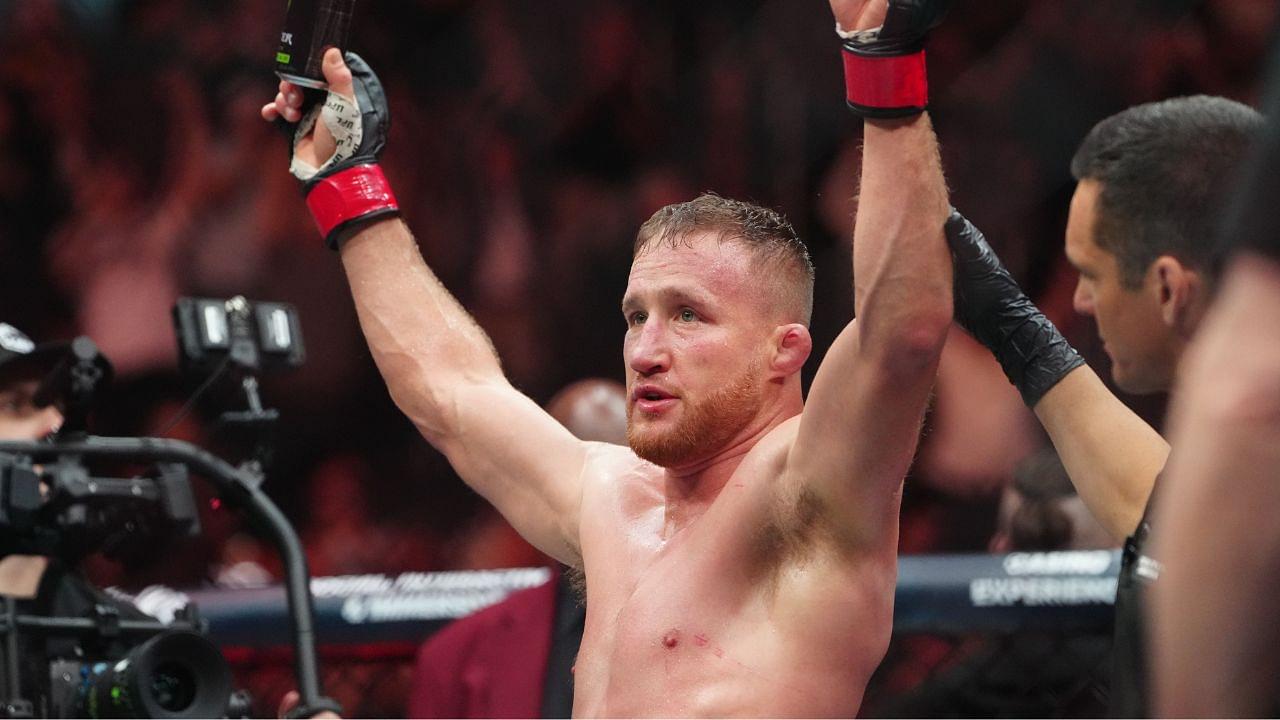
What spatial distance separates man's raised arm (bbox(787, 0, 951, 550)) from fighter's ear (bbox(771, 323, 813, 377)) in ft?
0.94

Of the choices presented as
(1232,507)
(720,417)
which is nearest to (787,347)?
(720,417)

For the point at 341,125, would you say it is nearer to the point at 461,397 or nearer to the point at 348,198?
the point at 348,198

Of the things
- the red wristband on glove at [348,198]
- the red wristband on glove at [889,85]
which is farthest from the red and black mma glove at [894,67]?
the red wristband on glove at [348,198]

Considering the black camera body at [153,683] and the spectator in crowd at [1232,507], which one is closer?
the spectator in crowd at [1232,507]

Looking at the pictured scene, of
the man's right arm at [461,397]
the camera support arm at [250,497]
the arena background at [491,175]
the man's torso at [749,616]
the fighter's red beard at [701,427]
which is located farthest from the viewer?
the arena background at [491,175]

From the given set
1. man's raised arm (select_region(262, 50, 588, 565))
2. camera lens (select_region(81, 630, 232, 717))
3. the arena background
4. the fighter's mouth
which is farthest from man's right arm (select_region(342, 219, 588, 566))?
the arena background

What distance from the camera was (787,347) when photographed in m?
1.64

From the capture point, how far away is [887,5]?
51.2 inches

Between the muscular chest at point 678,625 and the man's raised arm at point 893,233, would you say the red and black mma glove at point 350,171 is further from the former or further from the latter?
the man's raised arm at point 893,233

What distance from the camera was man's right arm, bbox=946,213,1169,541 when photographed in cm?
171

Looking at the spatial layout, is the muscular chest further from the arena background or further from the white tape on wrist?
the arena background

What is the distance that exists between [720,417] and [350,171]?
2.15 ft

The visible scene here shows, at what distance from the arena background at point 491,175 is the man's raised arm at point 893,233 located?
2104 millimetres

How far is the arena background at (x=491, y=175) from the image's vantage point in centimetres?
364
